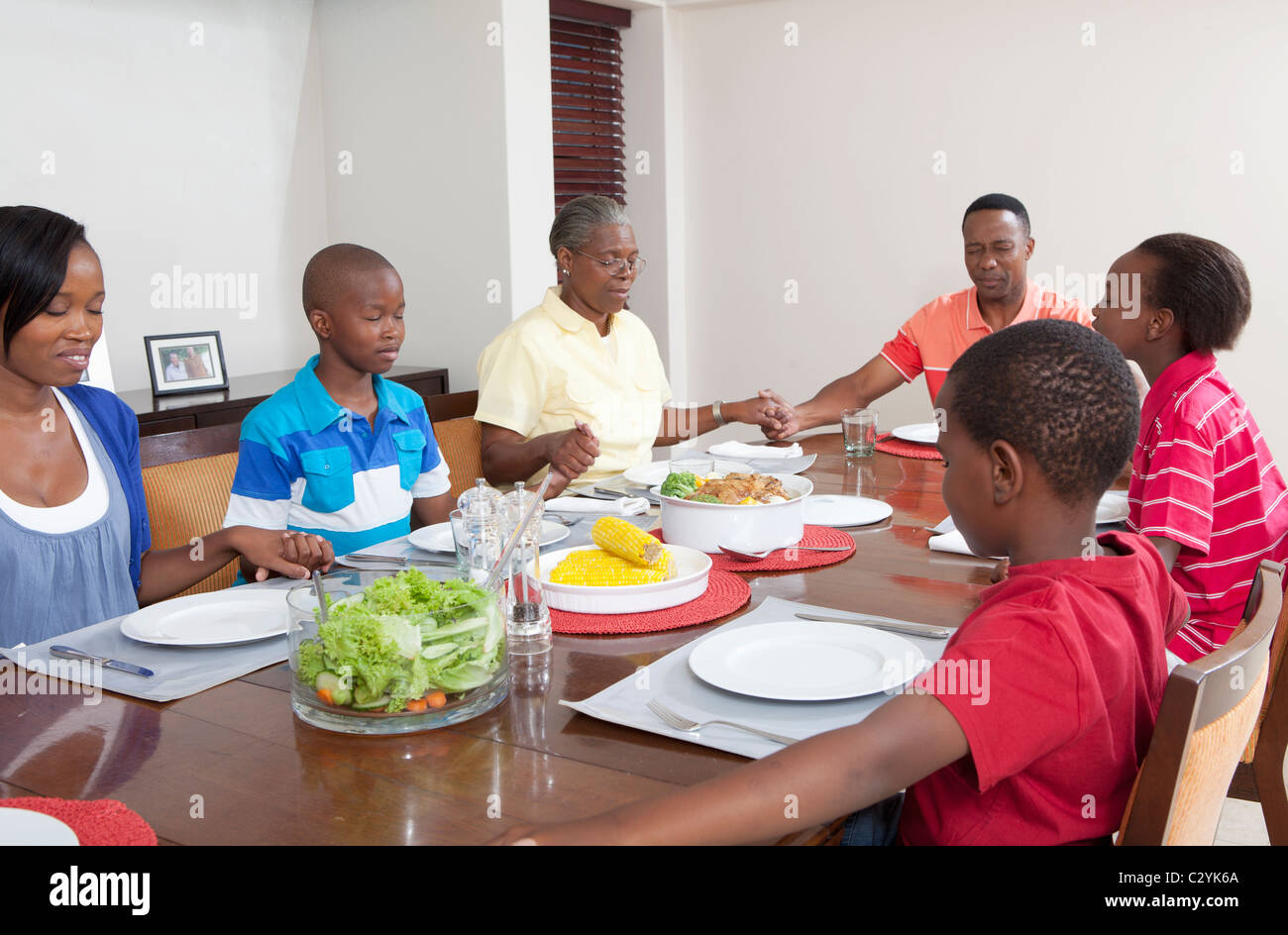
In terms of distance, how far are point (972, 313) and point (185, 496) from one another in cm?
236

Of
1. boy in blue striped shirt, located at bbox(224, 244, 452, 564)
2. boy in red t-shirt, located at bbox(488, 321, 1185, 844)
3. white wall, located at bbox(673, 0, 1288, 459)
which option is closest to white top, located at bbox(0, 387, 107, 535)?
boy in blue striped shirt, located at bbox(224, 244, 452, 564)

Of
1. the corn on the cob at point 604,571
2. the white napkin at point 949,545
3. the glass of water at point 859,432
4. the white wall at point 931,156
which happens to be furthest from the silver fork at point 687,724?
the white wall at point 931,156

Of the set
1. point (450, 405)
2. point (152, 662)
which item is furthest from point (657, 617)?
point (450, 405)

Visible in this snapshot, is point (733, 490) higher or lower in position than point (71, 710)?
higher

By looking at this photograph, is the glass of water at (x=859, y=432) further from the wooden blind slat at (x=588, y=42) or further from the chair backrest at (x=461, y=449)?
the wooden blind slat at (x=588, y=42)

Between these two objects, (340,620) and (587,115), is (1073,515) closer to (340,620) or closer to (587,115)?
(340,620)

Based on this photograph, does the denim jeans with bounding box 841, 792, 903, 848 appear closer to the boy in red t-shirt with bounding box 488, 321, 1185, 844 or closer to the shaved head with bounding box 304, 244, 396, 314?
the boy in red t-shirt with bounding box 488, 321, 1185, 844

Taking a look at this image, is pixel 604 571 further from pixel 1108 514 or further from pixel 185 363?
pixel 185 363

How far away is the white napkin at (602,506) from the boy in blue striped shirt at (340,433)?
34 centimetres

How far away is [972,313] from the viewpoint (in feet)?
11.2

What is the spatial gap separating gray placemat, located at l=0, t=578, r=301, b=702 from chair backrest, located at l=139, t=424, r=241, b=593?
0.94 meters
